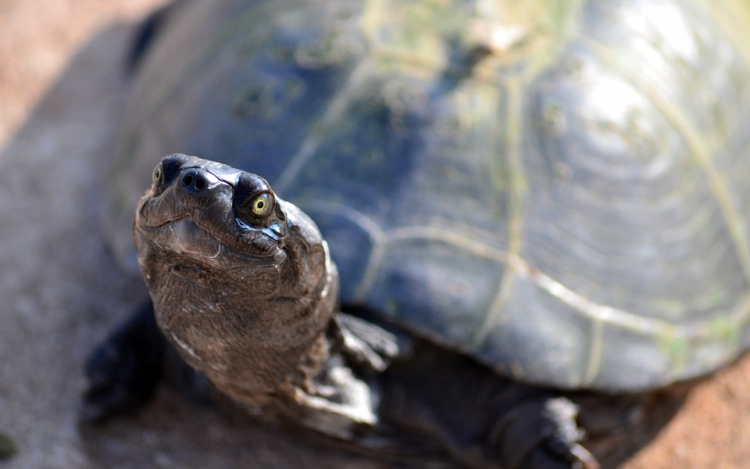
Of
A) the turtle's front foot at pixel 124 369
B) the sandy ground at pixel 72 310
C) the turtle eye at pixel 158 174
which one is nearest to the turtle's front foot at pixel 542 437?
the sandy ground at pixel 72 310

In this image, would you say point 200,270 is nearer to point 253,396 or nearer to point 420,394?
point 253,396

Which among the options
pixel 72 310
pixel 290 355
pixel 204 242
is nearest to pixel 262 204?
pixel 204 242

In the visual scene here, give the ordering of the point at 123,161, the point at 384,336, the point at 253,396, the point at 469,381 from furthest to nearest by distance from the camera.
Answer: the point at 123,161, the point at 469,381, the point at 384,336, the point at 253,396

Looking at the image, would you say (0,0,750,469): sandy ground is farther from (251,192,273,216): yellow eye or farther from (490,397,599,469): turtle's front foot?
(251,192,273,216): yellow eye

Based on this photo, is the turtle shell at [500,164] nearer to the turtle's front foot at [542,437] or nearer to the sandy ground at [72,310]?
the turtle's front foot at [542,437]

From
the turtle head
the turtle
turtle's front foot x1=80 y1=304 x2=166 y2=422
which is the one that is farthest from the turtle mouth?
turtle's front foot x1=80 y1=304 x2=166 y2=422

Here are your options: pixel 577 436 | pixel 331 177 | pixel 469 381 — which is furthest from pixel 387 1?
pixel 577 436
